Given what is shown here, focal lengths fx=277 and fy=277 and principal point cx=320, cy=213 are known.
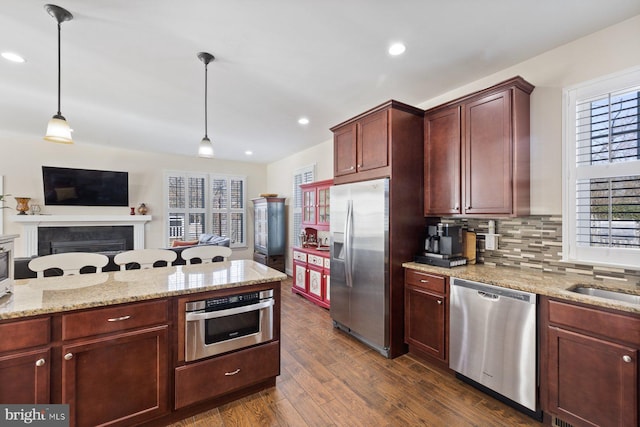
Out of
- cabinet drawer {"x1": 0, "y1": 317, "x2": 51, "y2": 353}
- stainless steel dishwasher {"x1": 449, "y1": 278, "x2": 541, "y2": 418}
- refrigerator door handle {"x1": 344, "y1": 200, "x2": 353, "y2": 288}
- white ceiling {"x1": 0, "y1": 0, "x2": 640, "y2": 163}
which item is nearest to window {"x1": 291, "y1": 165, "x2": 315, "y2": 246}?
white ceiling {"x1": 0, "y1": 0, "x2": 640, "y2": 163}

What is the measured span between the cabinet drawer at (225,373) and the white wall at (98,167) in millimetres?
4671

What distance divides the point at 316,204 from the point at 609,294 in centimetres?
383

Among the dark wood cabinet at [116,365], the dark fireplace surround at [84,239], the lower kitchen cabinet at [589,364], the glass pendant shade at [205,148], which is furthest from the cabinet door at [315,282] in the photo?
the dark fireplace surround at [84,239]

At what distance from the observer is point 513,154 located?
2283 mm

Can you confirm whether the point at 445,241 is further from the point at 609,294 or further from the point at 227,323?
the point at 227,323

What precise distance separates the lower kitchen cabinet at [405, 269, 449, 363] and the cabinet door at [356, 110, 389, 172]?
1155mm

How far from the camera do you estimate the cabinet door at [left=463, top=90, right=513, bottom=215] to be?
230 centimetres

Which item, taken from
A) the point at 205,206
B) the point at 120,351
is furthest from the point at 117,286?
the point at 205,206

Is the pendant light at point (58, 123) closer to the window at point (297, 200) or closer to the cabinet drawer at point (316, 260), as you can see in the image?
the cabinet drawer at point (316, 260)

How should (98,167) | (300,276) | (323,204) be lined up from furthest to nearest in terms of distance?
(98,167), (323,204), (300,276)

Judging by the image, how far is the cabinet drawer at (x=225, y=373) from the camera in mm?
1888

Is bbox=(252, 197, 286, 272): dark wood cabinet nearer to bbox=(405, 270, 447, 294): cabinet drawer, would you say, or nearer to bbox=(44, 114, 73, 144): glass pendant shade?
bbox=(405, 270, 447, 294): cabinet drawer

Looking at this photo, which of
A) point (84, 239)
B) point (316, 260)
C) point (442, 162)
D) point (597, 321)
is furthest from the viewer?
point (84, 239)

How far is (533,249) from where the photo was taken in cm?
244
